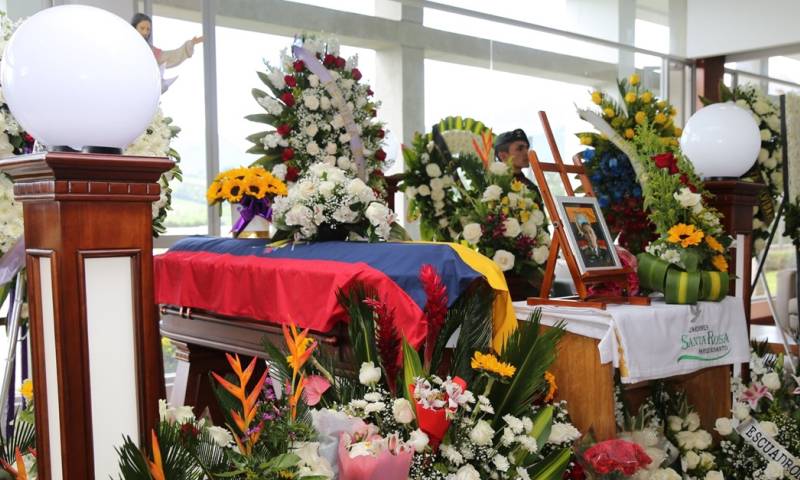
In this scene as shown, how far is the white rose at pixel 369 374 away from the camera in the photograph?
1848 mm

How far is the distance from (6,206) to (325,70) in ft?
6.59

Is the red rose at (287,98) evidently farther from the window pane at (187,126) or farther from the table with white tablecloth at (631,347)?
the table with white tablecloth at (631,347)

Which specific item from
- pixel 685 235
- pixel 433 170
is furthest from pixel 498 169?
pixel 685 235

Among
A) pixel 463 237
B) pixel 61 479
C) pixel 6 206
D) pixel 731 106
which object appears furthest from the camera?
pixel 463 237

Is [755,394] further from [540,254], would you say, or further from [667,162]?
[540,254]

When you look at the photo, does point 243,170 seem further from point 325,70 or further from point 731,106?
point 731,106

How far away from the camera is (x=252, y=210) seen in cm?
Answer: 338

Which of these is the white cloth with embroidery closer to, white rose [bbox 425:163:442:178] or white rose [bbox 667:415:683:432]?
white rose [bbox 667:415:683:432]

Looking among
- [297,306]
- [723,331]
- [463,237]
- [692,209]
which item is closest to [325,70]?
[463,237]

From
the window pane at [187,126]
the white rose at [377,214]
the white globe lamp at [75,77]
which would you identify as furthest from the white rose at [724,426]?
the window pane at [187,126]

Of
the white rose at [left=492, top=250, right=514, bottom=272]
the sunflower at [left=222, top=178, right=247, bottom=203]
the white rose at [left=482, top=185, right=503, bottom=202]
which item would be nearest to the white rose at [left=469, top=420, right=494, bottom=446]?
the white rose at [left=492, top=250, right=514, bottom=272]

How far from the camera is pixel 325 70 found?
12.8ft

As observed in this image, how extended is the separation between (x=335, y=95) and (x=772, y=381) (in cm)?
231

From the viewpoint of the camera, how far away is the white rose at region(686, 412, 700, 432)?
9.18 ft
